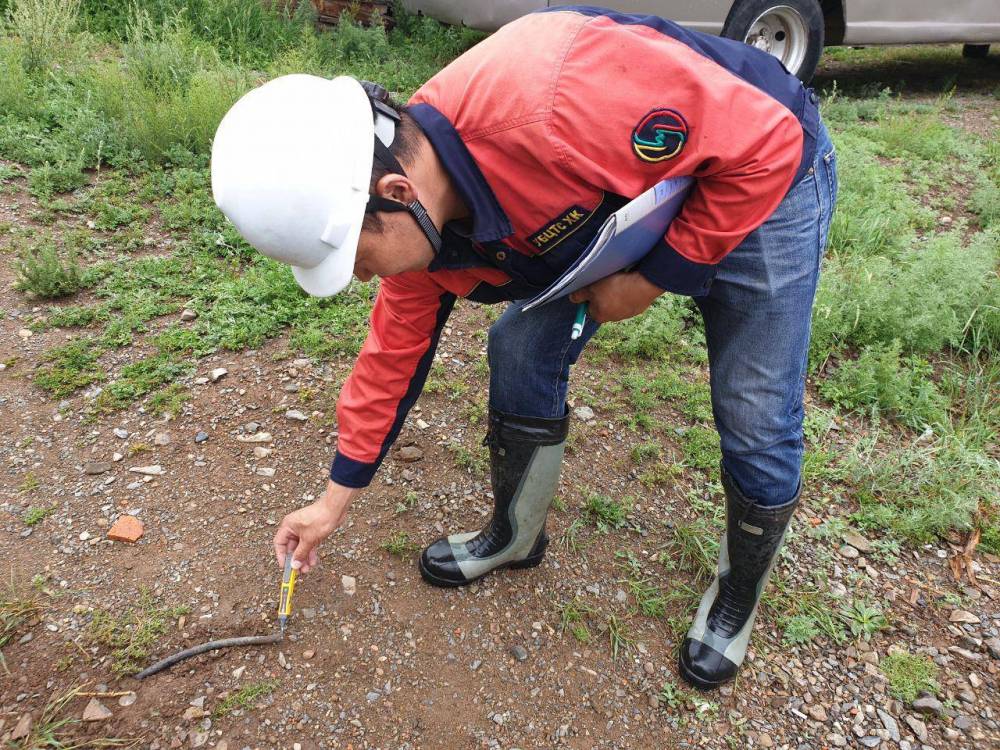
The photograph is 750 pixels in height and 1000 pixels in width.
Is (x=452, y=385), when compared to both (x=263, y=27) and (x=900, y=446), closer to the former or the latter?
(x=900, y=446)

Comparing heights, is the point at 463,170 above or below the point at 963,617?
above

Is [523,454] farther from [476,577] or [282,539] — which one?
[282,539]

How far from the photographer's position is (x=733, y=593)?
205cm

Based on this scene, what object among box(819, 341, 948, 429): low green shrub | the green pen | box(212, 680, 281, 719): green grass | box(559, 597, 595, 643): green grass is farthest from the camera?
box(819, 341, 948, 429): low green shrub

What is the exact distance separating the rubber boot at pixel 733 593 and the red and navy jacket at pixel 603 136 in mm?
675

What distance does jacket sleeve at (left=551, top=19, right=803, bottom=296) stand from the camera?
4.23ft

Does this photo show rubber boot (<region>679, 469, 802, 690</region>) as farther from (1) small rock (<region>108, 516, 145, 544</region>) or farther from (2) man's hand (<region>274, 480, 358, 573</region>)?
(1) small rock (<region>108, 516, 145, 544</region>)

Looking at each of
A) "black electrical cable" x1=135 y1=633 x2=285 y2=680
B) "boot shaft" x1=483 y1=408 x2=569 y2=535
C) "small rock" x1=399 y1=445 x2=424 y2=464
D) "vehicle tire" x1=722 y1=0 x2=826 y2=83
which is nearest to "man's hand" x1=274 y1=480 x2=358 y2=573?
"black electrical cable" x1=135 y1=633 x2=285 y2=680

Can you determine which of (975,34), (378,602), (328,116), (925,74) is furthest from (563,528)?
(925,74)

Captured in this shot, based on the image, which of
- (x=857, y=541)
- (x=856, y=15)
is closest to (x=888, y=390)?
(x=857, y=541)

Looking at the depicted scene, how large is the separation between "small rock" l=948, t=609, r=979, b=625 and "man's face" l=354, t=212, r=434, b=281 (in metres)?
1.99

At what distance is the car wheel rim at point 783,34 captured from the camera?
5.06 m

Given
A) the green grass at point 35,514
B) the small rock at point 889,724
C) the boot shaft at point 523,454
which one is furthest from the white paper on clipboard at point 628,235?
the green grass at point 35,514

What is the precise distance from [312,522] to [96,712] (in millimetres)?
744
